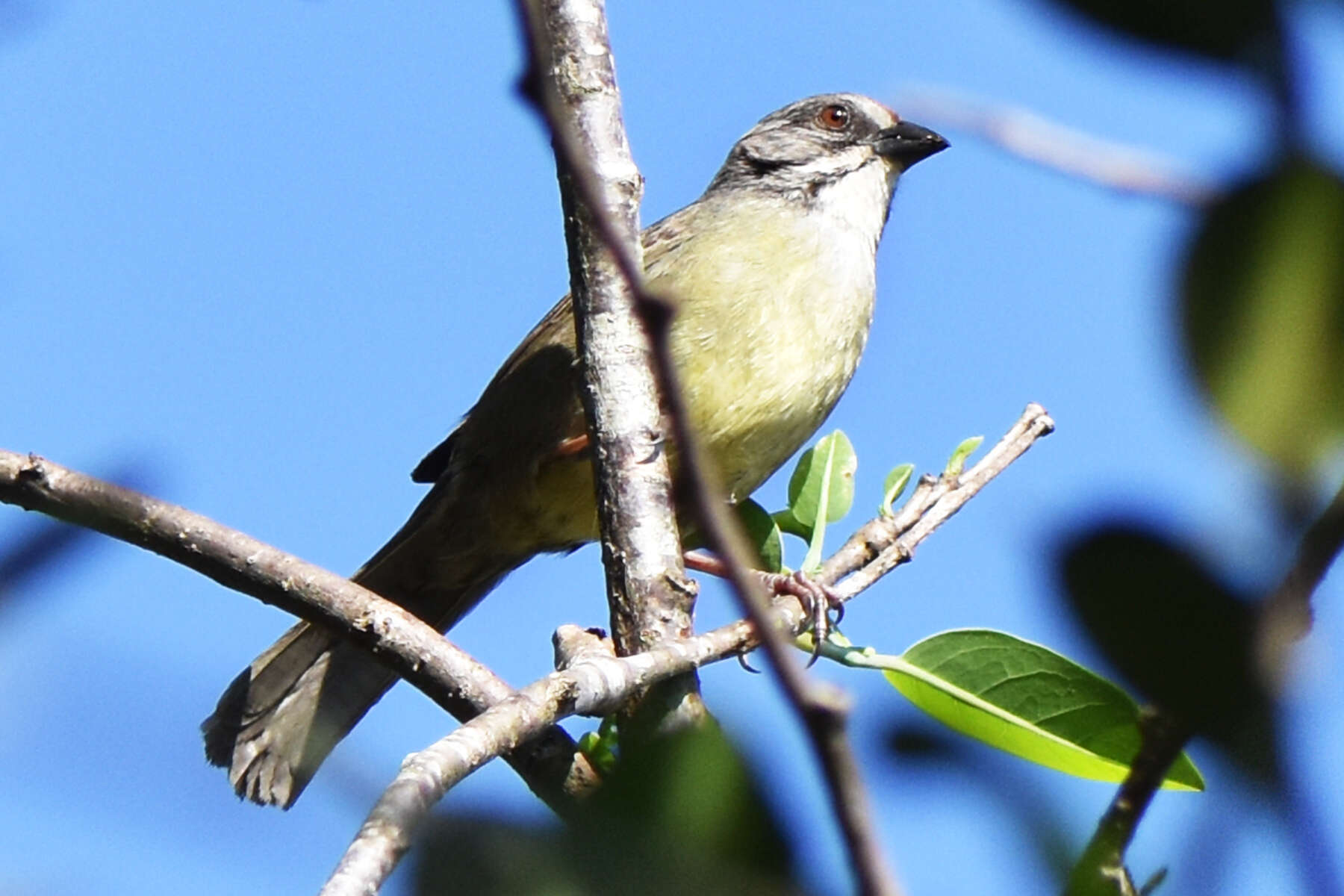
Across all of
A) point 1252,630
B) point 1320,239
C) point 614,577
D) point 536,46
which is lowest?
point 614,577

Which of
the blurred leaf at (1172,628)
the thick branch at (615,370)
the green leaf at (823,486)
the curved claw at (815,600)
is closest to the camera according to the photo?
the blurred leaf at (1172,628)

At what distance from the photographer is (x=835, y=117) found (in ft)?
19.5

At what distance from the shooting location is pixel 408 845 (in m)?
0.85

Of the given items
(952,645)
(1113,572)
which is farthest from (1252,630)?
(952,645)

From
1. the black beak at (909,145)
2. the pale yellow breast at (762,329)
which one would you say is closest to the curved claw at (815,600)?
the pale yellow breast at (762,329)

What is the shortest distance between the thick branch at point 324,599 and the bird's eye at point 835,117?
317cm

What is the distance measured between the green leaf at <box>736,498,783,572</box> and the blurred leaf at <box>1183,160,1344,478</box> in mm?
3378

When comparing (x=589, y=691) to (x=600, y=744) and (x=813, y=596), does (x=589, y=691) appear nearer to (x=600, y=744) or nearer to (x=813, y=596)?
(x=600, y=744)

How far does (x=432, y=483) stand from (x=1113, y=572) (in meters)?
4.39

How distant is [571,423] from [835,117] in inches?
75.1

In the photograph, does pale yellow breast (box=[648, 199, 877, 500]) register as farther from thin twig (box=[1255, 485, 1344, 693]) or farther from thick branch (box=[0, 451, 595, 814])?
thin twig (box=[1255, 485, 1344, 693])

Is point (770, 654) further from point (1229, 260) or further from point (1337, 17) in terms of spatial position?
point (1337, 17)

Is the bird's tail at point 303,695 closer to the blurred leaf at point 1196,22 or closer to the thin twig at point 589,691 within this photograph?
the thin twig at point 589,691

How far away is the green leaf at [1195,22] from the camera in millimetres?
709
